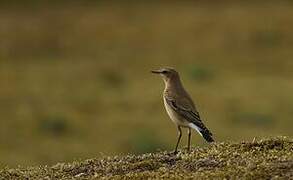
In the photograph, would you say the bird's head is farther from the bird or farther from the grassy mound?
the grassy mound

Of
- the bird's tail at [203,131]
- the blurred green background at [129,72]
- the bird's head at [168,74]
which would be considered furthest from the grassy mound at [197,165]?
the blurred green background at [129,72]

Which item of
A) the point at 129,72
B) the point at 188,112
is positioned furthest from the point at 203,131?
the point at 129,72

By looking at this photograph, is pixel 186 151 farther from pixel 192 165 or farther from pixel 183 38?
pixel 183 38

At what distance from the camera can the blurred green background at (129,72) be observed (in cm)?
2430

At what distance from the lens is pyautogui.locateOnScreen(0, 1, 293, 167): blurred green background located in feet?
79.7

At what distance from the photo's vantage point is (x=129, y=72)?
3212 cm

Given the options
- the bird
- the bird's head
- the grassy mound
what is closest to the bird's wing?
the bird

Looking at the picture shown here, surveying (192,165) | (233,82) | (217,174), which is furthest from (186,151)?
(233,82)

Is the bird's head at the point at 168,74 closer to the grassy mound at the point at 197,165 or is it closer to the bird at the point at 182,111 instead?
the bird at the point at 182,111

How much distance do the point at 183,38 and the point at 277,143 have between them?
27527mm

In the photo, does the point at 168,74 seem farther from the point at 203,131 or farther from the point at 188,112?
the point at 203,131

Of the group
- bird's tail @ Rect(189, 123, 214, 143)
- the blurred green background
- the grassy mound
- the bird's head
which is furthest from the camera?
the blurred green background

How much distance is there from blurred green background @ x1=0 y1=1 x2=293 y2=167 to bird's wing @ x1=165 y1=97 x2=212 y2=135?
11.0 meters

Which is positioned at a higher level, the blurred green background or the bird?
the blurred green background
